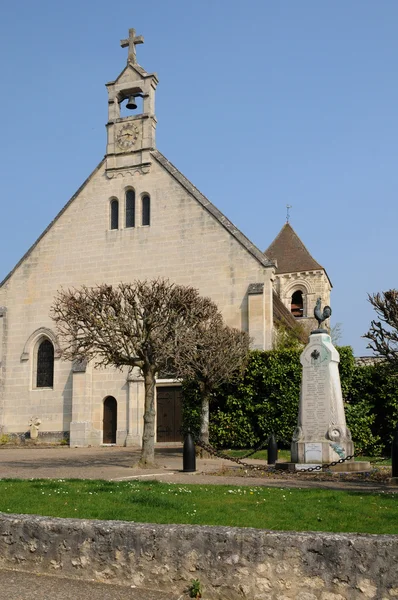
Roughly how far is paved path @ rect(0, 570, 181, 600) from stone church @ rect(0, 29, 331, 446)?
20982 mm

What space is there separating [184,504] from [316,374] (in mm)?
7881

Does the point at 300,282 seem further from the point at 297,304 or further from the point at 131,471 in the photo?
the point at 131,471

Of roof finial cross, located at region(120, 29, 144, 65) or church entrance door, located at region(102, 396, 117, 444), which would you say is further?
roof finial cross, located at region(120, 29, 144, 65)

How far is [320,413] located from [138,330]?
5152 millimetres

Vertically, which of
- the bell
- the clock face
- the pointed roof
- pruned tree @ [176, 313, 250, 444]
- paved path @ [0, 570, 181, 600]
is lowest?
paved path @ [0, 570, 181, 600]

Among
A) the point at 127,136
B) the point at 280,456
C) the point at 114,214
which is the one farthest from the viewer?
the point at 127,136

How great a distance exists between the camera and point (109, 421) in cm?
2922

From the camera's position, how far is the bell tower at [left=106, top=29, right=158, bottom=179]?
101 feet

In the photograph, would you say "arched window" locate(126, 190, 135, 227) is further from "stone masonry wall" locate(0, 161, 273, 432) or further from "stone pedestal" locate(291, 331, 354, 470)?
"stone pedestal" locate(291, 331, 354, 470)

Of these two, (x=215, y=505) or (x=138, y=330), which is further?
(x=138, y=330)

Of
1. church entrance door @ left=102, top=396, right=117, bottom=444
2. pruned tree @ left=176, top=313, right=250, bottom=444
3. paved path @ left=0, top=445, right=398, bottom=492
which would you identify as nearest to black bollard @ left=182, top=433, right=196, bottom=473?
paved path @ left=0, top=445, right=398, bottom=492

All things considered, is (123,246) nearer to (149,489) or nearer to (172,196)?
(172,196)

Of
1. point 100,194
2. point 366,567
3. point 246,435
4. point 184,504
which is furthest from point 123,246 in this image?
point 366,567

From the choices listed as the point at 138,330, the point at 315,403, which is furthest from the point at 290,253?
the point at 315,403
